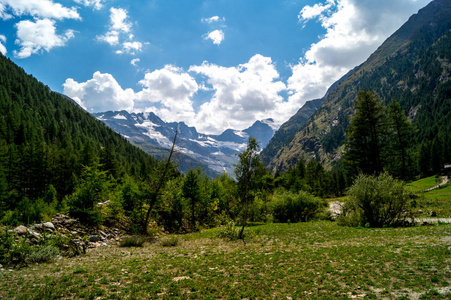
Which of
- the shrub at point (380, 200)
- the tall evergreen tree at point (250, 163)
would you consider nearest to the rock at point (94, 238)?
the tall evergreen tree at point (250, 163)

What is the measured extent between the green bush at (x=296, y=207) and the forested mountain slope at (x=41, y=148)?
24.4m

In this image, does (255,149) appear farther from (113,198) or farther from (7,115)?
(7,115)

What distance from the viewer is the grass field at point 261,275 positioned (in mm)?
9500

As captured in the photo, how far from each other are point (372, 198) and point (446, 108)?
24347cm

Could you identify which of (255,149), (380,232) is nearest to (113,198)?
(255,149)

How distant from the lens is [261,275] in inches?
476

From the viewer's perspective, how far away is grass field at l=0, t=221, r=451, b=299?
31.2ft

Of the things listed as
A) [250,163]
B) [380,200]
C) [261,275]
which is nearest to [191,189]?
[250,163]

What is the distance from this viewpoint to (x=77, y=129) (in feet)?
583

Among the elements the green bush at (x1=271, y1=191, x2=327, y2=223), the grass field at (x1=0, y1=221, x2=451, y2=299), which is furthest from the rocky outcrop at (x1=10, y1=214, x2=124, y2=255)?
the green bush at (x1=271, y1=191, x2=327, y2=223)

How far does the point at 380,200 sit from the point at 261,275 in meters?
21.3

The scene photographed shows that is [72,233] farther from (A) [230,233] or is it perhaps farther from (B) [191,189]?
(B) [191,189]

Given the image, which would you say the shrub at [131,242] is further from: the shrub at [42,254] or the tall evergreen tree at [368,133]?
the tall evergreen tree at [368,133]

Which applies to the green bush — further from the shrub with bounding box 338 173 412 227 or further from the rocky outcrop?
the rocky outcrop
